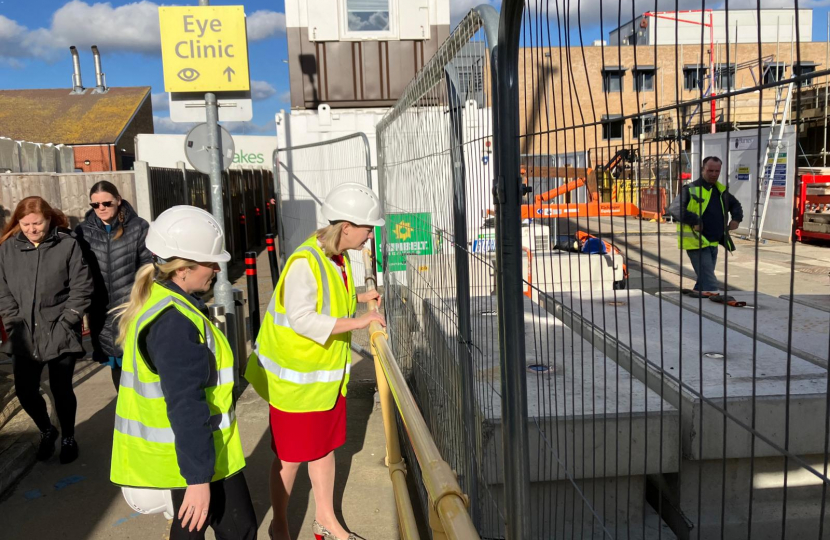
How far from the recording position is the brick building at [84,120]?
38375 mm

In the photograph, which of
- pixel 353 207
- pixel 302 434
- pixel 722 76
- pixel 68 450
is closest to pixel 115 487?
pixel 68 450

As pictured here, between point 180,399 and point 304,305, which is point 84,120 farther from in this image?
point 180,399

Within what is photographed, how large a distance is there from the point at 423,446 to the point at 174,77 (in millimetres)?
5709

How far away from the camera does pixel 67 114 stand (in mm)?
→ 41094

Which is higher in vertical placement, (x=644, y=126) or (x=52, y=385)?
(x=644, y=126)

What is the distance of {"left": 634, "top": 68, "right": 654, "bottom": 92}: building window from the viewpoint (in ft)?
4.51

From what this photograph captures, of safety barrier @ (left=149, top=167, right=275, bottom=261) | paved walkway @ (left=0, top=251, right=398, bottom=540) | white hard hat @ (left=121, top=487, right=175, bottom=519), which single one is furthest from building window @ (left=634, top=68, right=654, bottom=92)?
safety barrier @ (left=149, top=167, right=275, bottom=261)

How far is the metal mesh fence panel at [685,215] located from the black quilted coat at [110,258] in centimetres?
280

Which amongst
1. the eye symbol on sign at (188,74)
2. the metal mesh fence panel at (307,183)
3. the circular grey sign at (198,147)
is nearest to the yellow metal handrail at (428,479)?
the circular grey sign at (198,147)

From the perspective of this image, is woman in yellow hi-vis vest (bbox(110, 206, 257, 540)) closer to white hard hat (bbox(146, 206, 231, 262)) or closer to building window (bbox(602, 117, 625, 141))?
white hard hat (bbox(146, 206, 231, 262))

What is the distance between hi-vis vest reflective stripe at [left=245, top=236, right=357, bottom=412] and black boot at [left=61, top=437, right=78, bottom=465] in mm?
2180

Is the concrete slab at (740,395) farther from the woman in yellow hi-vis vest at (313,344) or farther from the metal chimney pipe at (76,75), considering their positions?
the metal chimney pipe at (76,75)

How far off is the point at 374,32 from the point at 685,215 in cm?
1127

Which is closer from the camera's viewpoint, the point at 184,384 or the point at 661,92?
the point at 661,92
